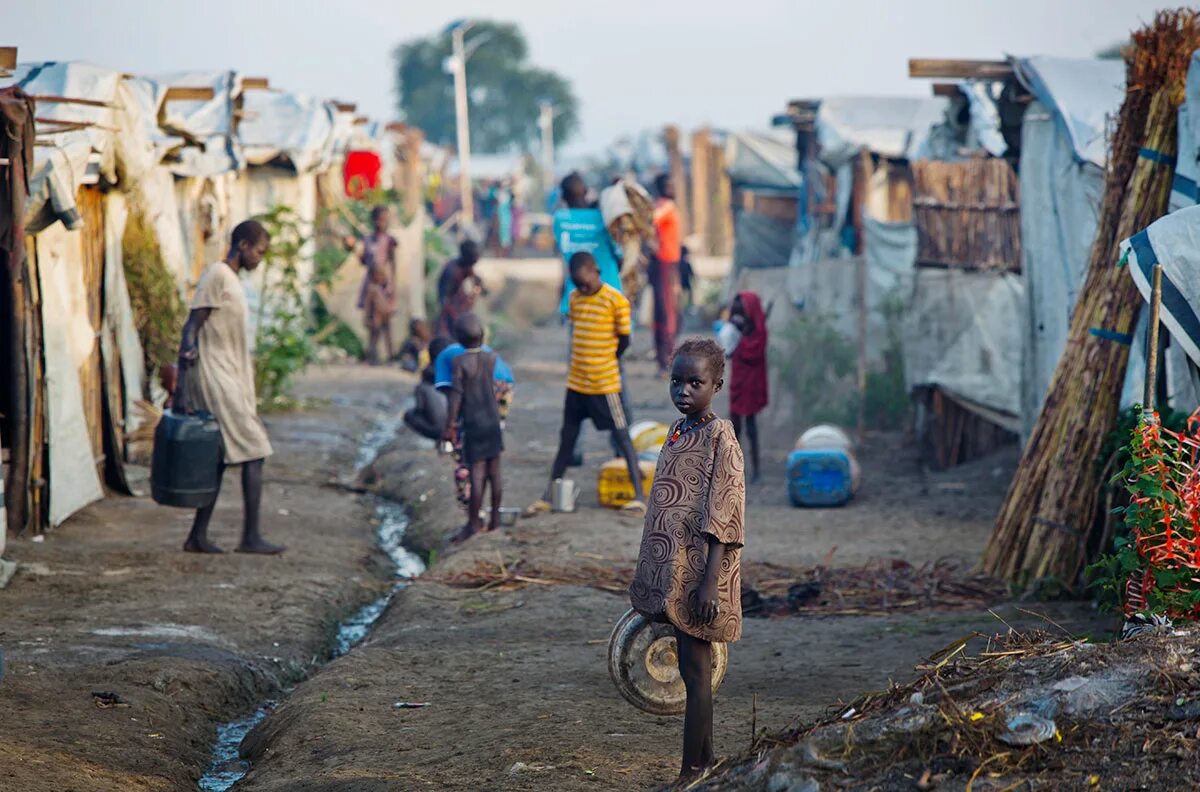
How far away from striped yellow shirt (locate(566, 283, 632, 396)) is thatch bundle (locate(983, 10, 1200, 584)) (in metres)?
2.51

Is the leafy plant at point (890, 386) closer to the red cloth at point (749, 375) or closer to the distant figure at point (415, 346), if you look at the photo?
the red cloth at point (749, 375)

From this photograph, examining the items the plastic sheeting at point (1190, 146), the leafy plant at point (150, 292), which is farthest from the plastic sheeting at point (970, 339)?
the leafy plant at point (150, 292)

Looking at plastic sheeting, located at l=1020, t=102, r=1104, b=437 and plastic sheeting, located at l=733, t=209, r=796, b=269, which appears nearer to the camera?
plastic sheeting, located at l=1020, t=102, r=1104, b=437

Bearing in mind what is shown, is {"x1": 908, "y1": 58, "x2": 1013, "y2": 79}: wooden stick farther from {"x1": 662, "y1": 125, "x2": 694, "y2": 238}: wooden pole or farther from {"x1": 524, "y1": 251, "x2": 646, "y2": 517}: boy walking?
{"x1": 662, "y1": 125, "x2": 694, "y2": 238}: wooden pole

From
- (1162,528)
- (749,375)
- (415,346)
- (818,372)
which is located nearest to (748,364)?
(749,375)

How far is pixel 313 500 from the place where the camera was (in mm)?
10023

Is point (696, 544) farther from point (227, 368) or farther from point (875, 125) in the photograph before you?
point (875, 125)

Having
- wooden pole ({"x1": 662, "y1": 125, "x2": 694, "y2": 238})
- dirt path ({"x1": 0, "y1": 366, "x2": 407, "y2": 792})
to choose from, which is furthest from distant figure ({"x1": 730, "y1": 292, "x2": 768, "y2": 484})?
wooden pole ({"x1": 662, "y1": 125, "x2": 694, "y2": 238})

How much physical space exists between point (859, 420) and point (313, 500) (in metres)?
4.38

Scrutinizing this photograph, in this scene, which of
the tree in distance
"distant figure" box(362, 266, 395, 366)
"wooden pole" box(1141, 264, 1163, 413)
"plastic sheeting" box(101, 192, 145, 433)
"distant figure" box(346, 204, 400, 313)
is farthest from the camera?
the tree in distance

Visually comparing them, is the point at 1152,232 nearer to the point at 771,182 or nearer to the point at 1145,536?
the point at 1145,536

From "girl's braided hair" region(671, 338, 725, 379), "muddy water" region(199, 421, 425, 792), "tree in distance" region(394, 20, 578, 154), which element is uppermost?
"tree in distance" region(394, 20, 578, 154)

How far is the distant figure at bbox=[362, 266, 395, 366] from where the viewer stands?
1697 cm

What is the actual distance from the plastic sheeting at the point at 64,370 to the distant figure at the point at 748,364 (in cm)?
422
